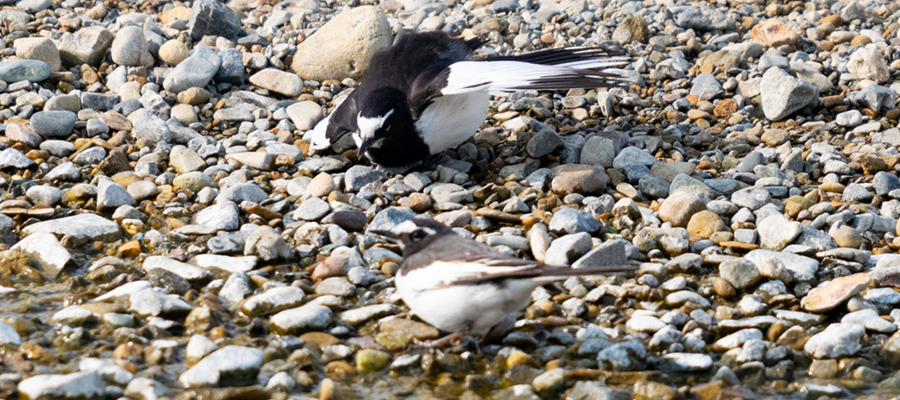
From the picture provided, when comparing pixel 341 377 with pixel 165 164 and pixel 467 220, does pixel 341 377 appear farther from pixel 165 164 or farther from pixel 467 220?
pixel 165 164

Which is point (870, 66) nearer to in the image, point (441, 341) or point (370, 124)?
point (370, 124)

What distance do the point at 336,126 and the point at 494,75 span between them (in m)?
1.42

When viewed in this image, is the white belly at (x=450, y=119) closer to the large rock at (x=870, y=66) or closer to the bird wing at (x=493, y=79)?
the bird wing at (x=493, y=79)

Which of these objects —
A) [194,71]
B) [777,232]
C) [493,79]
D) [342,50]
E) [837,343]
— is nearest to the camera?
[837,343]

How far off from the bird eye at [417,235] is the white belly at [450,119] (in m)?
2.31

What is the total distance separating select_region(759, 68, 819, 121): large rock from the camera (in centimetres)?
Result: 732

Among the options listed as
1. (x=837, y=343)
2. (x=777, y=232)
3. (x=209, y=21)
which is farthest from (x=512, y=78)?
(x=209, y=21)

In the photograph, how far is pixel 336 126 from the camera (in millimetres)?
6781

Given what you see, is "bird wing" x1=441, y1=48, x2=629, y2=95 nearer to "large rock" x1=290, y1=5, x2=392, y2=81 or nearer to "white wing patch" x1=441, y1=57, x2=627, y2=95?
"white wing patch" x1=441, y1=57, x2=627, y2=95

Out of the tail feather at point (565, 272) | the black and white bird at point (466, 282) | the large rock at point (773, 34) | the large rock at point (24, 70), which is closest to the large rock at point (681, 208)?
the black and white bird at point (466, 282)

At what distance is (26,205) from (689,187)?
462 cm

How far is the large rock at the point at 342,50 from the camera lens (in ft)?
28.3

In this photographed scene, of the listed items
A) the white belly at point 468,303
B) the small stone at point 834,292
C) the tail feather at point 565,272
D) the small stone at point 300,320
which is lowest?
the small stone at point 834,292

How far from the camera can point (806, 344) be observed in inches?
159
